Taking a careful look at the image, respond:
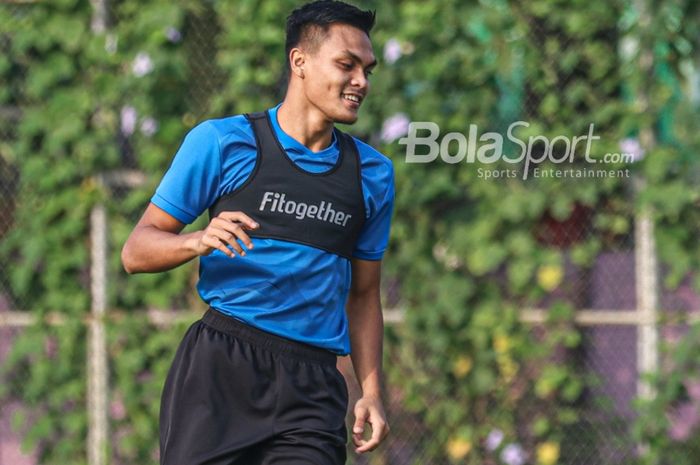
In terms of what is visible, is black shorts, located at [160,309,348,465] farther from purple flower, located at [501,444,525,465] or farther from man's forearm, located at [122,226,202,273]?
purple flower, located at [501,444,525,465]

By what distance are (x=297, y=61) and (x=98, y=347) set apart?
358cm

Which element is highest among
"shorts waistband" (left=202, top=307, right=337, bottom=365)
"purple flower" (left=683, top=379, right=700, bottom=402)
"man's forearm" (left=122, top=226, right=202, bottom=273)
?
"man's forearm" (left=122, top=226, right=202, bottom=273)

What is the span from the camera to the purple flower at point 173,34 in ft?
22.4

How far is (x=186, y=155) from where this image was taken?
356cm

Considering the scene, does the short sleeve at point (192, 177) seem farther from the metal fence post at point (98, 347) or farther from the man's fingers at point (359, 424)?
the metal fence post at point (98, 347)

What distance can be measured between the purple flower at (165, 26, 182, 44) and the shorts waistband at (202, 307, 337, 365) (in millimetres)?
3476

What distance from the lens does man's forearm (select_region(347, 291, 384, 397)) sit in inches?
153

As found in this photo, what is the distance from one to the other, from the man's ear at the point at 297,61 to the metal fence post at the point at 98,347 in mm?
3365

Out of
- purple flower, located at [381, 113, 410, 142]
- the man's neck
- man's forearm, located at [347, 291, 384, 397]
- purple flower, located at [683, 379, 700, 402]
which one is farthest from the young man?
purple flower, located at [683, 379, 700, 402]

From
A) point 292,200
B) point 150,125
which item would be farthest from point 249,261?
point 150,125

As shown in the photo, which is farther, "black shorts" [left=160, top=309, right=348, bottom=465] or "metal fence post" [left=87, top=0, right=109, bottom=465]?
"metal fence post" [left=87, top=0, right=109, bottom=465]

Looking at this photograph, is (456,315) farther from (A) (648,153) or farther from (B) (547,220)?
(A) (648,153)

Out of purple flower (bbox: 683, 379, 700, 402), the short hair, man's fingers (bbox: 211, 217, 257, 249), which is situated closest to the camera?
man's fingers (bbox: 211, 217, 257, 249)

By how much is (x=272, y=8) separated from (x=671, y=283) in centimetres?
243
